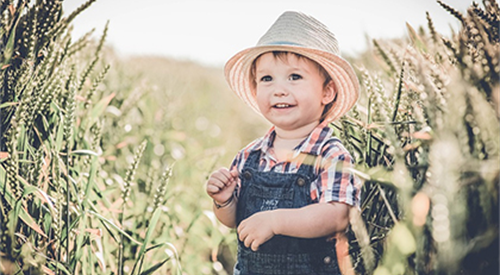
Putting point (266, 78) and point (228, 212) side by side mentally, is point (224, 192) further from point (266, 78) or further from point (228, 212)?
point (266, 78)

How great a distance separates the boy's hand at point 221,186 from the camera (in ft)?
5.23

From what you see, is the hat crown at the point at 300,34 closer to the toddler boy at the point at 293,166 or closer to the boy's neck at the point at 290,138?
the toddler boy at the point at 293,166

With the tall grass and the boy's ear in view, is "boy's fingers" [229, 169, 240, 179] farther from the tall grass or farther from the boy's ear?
the tall grass

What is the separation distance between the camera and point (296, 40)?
158cm

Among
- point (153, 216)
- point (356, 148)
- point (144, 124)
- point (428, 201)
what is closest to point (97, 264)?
point (153, 216)

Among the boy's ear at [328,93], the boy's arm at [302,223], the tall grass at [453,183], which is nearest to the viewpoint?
the tall grass at [453,183]

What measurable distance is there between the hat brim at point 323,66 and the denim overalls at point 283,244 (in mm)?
299

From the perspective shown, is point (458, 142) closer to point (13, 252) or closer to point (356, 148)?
point (356, 148)

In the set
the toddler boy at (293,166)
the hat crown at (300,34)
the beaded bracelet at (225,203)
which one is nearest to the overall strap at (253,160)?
the toddler boy at (293,166)

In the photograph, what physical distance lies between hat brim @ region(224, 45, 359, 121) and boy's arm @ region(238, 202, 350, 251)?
1.37 feet

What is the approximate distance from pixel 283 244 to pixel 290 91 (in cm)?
Answer: 46

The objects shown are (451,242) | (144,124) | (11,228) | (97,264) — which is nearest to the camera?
(451,242)

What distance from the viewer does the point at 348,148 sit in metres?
1.67

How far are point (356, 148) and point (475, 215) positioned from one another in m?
0.71
